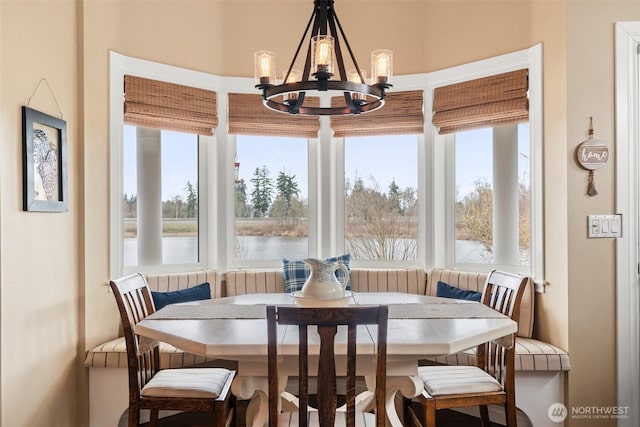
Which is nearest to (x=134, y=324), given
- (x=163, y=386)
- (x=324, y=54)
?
(x=163, y=386)

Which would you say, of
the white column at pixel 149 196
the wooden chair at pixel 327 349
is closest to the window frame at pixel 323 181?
the white column at pixel 149 196

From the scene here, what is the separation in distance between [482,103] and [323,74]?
173 centimetres

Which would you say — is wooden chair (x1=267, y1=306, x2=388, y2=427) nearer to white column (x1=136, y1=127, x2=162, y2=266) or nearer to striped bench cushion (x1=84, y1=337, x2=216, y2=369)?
striped bench cushion (x1=84, y1=337, x2=216, y2=369)

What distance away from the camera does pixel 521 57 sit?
3.01 metres

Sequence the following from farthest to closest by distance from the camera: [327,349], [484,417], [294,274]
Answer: [294,274], [484,417], [327,349]

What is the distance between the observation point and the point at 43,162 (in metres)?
2.42

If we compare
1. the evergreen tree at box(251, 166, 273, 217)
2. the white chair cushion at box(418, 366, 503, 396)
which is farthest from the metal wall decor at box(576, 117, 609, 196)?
the evergreen tree at box(251, 166, 273, 217)

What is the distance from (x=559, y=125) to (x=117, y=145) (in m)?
2.65

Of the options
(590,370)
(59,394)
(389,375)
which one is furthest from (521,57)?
(59,394)

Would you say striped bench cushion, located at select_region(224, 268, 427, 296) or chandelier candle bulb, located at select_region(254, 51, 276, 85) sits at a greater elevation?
A: chandelier candle bulb, located at select_region(254, 51, 276, 85)

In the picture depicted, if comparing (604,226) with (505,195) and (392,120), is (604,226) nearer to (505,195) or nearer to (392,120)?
(505,195)

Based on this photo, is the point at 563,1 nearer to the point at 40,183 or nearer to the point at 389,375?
the point at 389,375

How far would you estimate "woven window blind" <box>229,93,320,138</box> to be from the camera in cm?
354

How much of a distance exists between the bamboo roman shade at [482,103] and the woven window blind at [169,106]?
1657mm
